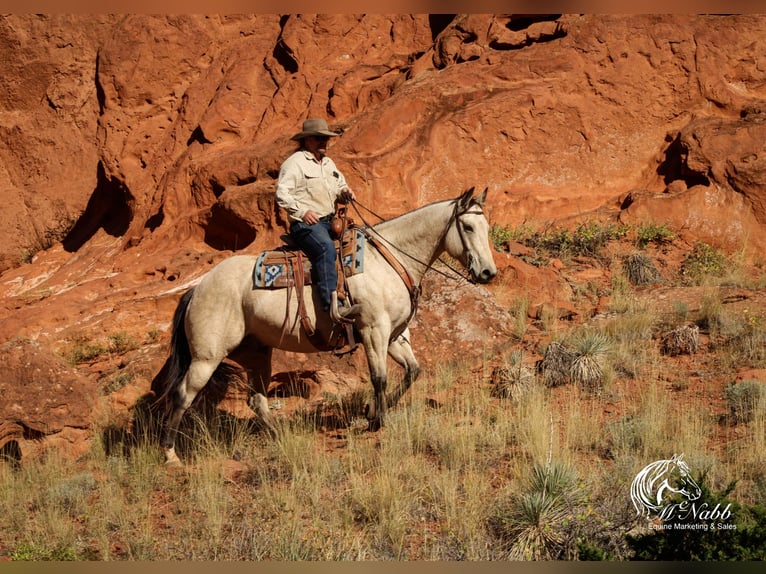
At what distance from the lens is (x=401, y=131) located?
15867 mm

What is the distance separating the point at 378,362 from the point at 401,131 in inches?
318

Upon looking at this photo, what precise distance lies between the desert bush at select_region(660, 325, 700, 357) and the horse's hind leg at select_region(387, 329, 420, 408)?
11.9ft

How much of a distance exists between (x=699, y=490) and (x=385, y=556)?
2479 mm

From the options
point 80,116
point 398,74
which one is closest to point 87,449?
point 398,74

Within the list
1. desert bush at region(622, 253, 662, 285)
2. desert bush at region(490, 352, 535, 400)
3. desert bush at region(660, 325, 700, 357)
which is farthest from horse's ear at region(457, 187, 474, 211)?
desert bush at region(622, 253, 662, 285)

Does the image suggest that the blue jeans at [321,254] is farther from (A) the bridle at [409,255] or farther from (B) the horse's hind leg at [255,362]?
(B) the horse's hind leg at [255,362]

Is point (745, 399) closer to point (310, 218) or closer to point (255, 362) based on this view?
point (310, 218)

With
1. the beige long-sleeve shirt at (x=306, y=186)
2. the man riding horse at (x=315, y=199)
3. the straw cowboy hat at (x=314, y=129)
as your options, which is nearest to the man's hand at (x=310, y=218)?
the man riding horse at (x=315, y=199)

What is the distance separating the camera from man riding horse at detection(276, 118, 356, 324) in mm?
8781

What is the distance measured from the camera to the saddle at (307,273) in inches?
349

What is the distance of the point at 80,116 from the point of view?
73.9 ft

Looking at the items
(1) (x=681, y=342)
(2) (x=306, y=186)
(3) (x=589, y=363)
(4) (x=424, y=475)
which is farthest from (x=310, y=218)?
(1) (x=681, y=342)

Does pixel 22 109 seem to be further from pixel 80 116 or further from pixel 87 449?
pixel 87 449

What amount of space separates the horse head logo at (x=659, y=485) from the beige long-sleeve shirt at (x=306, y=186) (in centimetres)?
424
